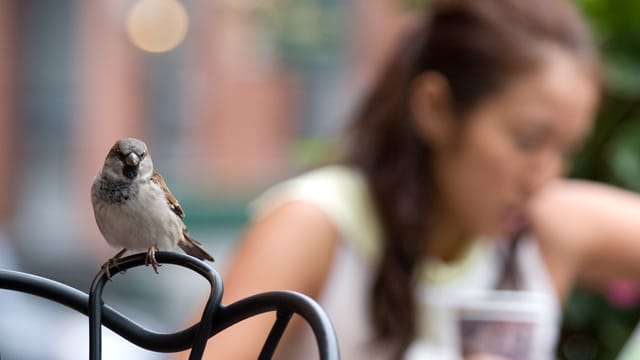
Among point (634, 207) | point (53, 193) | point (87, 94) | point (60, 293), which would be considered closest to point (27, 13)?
point (87, 94)

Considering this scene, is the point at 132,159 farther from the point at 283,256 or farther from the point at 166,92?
the point at 166,92

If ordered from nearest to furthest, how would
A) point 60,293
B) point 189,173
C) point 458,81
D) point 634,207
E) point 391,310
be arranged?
point 60,293 < point 391,310 < point 458,81 < point 634,207 < point 189,173

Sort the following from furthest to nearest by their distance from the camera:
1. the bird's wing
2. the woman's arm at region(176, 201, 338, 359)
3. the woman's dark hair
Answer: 1. the woman's dark hair
2. the woman's arm at region(176, 201, 338, 359)
3. the bird's wing

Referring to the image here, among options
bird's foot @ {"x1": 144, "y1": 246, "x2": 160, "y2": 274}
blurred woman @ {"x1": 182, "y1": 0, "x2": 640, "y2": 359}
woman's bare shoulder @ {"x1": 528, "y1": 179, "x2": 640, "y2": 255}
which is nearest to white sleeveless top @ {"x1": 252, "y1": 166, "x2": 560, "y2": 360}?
blurred woman @ {"x1": 182, "y1": 0, "x2": 640, "y2": 359}

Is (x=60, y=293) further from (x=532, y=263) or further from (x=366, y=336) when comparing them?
(x=532, y=263)

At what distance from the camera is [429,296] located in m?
2.04

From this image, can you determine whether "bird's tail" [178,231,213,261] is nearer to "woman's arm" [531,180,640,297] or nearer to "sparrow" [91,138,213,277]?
"sparrow" [91,138,213,277]

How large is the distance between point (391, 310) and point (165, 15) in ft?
47.9

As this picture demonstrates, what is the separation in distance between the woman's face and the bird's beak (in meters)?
1.12

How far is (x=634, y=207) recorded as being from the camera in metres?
2.33

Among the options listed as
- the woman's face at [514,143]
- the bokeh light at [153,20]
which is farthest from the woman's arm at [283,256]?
the bokeh light at [153,20]

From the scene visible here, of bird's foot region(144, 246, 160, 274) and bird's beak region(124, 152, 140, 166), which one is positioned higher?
bird's beak region(124, 152, 140, 166)

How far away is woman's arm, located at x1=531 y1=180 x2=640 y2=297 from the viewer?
87.0 inches

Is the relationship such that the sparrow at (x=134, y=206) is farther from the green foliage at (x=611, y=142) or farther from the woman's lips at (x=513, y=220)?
the green foliage at (x=611, y=142)
